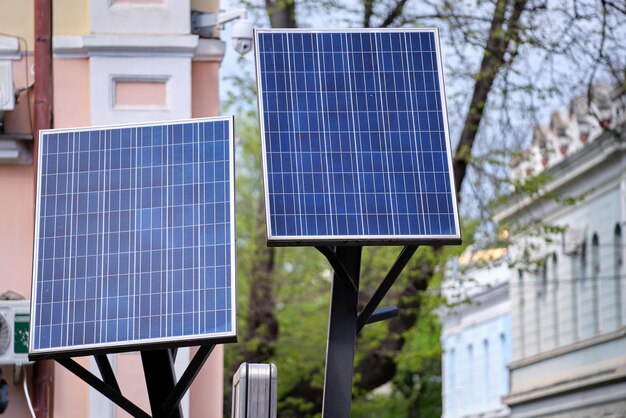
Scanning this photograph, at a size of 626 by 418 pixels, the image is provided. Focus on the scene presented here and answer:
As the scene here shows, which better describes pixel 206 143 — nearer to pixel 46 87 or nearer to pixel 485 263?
pixel 46 87

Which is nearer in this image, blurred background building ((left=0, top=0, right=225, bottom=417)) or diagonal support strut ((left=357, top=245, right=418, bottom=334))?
diagonal support strut ((left=357, top=245, right=418, bottom=334))

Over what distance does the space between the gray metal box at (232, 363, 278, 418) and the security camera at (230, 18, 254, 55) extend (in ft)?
15.9

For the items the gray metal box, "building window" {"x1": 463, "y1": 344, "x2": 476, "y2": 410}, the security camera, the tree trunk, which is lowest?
the gray metal box

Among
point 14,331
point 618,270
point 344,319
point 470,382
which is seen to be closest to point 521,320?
point 470,382

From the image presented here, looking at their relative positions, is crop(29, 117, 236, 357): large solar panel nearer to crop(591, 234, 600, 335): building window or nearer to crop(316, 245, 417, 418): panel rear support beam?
crop(316, 245, 417, 418): panel rear support beam

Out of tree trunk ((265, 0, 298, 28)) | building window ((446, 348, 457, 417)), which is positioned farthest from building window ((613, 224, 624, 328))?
building window ((446, 348, 457, 417))

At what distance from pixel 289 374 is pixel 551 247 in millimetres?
14805

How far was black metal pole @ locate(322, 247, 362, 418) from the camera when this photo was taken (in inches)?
395

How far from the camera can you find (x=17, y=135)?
1287 centimetres

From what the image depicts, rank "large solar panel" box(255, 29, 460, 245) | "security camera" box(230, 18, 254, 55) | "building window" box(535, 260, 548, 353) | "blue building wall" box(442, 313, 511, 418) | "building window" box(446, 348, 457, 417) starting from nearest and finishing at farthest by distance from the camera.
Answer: "large solar panel" box(255, 29, 460, 245), "security camera" box(230, 18, 254, 55), "building window" box(535, 260, 548, 353), "blue building wall" box(442, 313, 511, 418), "building window" box(446, 348, 457, 417)

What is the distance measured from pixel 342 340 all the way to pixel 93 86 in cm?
393

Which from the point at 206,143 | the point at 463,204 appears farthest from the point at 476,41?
the point at 206,143

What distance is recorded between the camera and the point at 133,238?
9906mm

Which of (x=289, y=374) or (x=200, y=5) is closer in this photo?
(x=200, y=5)
